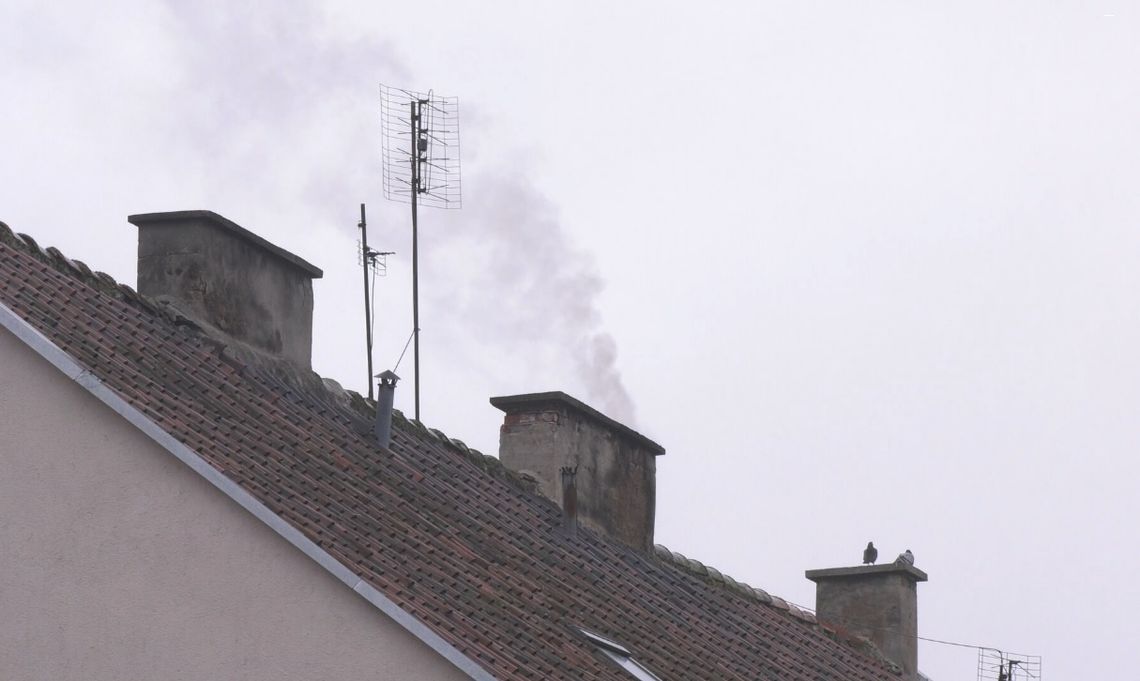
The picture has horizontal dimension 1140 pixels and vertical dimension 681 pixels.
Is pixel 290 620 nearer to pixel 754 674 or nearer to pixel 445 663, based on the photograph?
pixel 445 663

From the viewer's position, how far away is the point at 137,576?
11.2m

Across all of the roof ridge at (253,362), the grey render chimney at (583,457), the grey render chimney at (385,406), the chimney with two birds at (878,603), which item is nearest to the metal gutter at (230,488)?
the roof ridge at (253,362)

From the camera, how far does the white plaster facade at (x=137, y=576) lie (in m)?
11.0

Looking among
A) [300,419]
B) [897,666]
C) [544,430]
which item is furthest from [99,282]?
[897,666]

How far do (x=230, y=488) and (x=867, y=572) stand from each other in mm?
12341

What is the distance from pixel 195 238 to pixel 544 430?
4200mm

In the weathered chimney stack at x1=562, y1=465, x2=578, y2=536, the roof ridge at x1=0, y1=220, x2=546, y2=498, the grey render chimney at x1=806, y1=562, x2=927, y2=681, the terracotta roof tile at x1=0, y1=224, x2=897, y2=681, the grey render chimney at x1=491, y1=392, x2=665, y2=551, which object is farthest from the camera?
the grey render chimney at x1=806, y1=562, x2=927, y2=681

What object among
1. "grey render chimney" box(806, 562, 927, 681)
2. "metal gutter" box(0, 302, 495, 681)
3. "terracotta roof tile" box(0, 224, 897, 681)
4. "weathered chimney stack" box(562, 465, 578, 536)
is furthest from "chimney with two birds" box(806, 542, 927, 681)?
"metal gutter" box(0, 302, 495, 681)

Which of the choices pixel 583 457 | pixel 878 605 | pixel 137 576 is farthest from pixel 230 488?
pixel 878 605

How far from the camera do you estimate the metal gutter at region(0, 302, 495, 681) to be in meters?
10.9

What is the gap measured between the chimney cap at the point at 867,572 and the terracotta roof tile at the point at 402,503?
455 cm

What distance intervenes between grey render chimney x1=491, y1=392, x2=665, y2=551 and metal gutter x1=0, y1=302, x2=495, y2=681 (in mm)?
6638

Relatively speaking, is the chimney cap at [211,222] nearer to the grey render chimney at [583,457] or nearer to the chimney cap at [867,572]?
the grey render chimney at [583,457]

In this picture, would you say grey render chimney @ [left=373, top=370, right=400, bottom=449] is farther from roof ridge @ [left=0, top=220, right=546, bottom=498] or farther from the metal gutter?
the metal gutter
